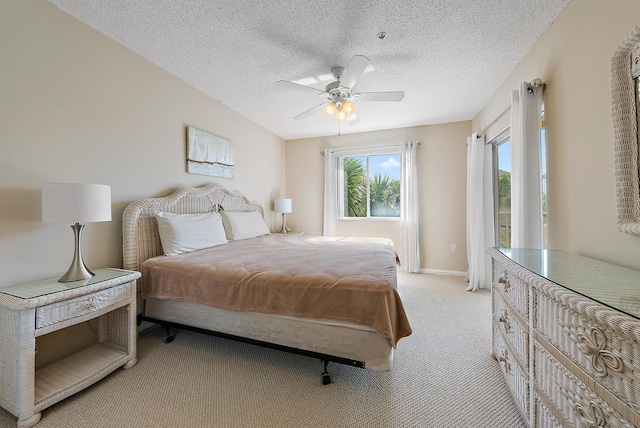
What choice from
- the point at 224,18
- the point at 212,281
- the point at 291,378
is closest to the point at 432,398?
the point at 291,378

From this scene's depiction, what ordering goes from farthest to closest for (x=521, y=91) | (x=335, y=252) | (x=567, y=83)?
(x=335, y=252) → (x=521, y=91) → (x=567, y=83)

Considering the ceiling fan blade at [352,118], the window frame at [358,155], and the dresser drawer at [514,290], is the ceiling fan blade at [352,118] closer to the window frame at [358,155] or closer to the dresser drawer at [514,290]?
the window frame at [358,155]

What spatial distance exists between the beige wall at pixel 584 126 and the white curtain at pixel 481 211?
4.88ft

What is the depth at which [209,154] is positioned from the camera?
10.4 ft

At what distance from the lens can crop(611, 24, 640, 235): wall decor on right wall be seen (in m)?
1.14

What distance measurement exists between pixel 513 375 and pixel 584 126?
1560 mm

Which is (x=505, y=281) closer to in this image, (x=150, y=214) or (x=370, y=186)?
(x=150, y=214)

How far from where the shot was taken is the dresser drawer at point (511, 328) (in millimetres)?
1245

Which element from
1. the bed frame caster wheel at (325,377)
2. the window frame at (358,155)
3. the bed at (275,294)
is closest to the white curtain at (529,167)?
the bed at (275,294)

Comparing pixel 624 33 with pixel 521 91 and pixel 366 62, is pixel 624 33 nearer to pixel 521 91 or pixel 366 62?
pixel 521 91

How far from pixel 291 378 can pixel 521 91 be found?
2805 mm

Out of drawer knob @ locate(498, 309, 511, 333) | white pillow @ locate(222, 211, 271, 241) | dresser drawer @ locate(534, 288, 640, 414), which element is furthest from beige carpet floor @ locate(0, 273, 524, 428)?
white pillow @ locate(222, 211, 271, 241)

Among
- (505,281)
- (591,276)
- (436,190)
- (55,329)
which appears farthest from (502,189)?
(55,329)

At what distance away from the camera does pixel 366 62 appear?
1.88 meters
